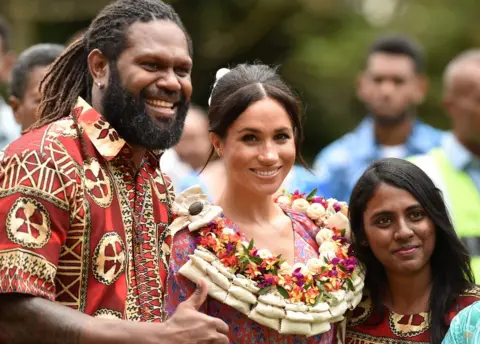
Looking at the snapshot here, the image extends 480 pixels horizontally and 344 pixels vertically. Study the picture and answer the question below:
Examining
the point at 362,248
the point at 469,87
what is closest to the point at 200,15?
the point at 469,87

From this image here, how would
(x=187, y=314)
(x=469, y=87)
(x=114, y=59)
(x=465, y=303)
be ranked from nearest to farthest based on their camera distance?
1. (x=187, y=314)
2. (x=114, y=59)
3. (x=465, y=303)
4. (x=469, y=87)

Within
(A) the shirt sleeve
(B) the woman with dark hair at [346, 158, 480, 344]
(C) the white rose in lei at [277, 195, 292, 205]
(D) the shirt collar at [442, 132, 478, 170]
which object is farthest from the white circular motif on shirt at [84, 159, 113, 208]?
(D) the shirt collar at [442, 132, 478, 170]

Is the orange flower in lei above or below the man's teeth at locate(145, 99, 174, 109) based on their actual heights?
below

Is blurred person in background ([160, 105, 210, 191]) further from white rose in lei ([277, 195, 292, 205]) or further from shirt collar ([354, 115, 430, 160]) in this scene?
white rose in lei ([277, 195, 292, 205])

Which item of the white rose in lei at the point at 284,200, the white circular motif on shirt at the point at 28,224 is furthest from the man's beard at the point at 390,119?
the white circular motif on shirt at the point at 28,224

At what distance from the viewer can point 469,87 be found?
321 inches

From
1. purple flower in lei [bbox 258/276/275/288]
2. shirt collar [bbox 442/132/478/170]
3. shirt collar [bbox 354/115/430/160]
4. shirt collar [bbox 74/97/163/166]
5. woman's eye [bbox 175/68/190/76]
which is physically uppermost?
shirt collar [bbox 354/115/430/160]

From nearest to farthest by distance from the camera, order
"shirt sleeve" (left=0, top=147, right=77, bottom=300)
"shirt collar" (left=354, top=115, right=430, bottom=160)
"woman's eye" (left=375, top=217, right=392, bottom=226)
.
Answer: "shirt sleeve" (left=0, top=147, right=77, bottom=300), "woman's eye" (left=375, top=217, right=392, bottom=226), "shirt collar" (left=354, top=115, right=430, bottom=160)

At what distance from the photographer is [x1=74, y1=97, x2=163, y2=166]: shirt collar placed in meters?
4.52

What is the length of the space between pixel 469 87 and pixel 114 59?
4159 mm

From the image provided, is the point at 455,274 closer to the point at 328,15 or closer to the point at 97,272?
the point at 97,272

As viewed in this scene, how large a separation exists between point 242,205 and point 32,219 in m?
1.05

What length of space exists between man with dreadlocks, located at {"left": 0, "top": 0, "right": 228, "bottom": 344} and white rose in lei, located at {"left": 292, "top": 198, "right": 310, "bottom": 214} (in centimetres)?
60

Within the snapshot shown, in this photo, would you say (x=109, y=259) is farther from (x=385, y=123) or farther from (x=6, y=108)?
(x=385, y=123)
